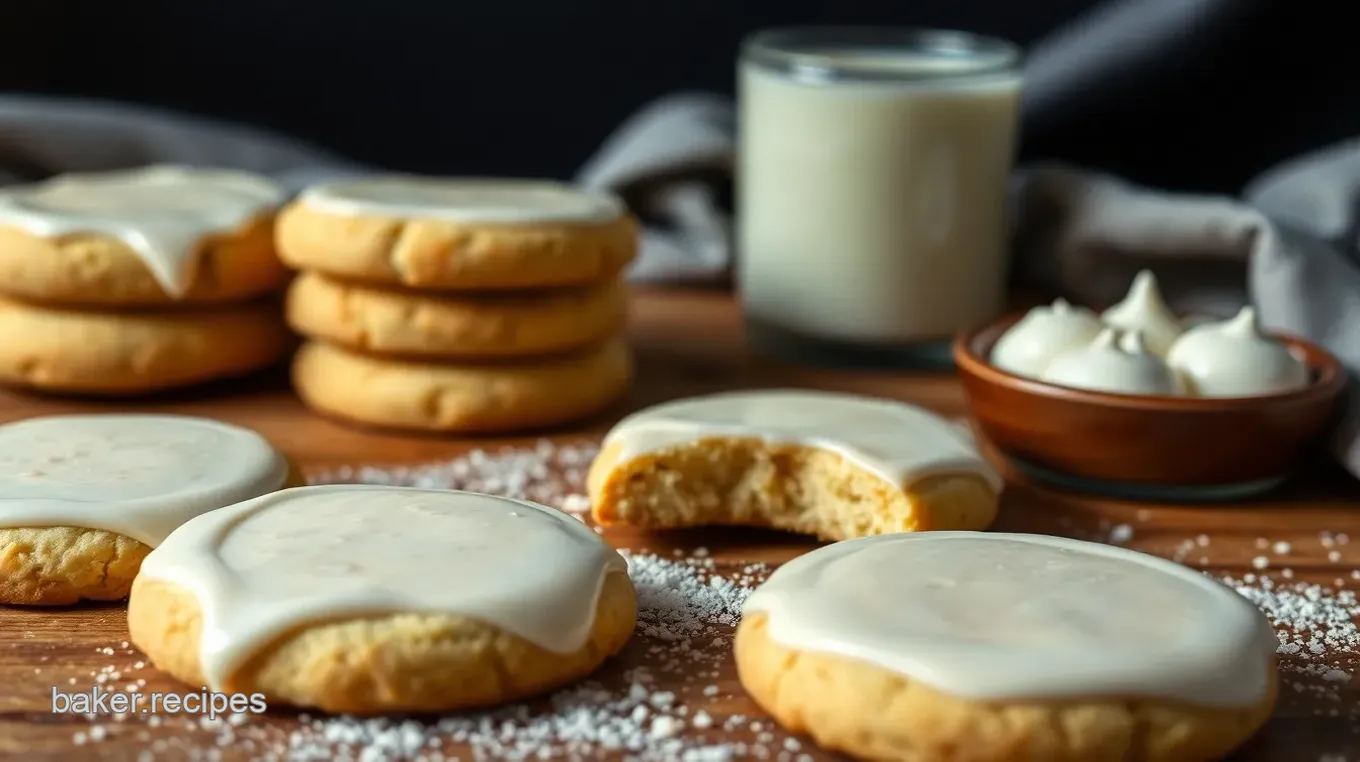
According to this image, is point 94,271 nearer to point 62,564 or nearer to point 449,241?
point 449,241

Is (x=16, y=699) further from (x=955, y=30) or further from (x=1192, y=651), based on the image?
(x=955, y=30)

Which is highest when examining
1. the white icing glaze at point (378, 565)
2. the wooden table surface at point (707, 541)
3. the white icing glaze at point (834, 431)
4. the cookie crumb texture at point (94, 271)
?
the cookie crumb texture at point (94, 271)

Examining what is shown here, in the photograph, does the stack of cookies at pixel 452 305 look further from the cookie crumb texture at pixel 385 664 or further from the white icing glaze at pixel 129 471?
the cookie crumb texture at pixel 385 664

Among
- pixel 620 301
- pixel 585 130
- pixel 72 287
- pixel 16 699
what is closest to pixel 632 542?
pixel 620 301

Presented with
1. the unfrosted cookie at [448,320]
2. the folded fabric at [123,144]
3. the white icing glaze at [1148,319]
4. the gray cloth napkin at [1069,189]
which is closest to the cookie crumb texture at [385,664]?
the unfrosted cookie at [448,320]

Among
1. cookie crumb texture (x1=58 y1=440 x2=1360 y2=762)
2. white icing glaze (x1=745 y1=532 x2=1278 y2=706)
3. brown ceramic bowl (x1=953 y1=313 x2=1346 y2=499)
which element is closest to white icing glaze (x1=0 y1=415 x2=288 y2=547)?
cookie crumb texture (x1=58 y1=440 x2=1360 y2=762)

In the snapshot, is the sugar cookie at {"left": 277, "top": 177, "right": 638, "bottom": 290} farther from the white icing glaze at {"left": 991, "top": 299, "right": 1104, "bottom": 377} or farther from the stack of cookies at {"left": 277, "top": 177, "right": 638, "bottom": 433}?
the white icing glaze at {"left": 991, "top": 299, "right": 1104, "bottom": 377}

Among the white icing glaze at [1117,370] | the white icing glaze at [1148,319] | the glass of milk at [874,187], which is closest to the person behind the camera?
the white icing glaze at [1117,370]
